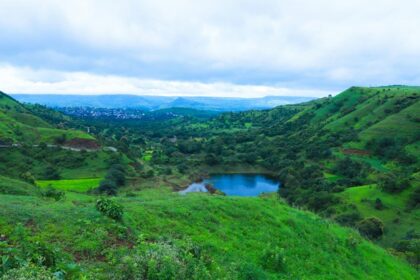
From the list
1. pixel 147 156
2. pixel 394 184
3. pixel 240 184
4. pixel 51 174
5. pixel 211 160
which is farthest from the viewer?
pixel 147 156

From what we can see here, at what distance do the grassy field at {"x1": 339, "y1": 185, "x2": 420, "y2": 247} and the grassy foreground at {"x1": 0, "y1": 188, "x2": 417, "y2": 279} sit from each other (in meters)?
33.2

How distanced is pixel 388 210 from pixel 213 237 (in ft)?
189

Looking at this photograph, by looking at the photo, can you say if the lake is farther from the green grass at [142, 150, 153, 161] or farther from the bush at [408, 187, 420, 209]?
the bush at [408, 187, 420, 209]

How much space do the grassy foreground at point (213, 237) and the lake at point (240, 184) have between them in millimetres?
70822

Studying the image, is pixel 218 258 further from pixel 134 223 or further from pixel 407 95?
pixel 407 95

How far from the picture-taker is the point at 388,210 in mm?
62406

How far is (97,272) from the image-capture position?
1099 centimetres

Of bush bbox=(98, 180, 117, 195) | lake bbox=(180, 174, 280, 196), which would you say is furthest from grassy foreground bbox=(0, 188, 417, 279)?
lake bbox=(180, 174, 280, 196)

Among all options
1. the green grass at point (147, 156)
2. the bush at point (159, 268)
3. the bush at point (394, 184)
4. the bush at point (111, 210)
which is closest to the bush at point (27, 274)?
the bush at point (159, 268)

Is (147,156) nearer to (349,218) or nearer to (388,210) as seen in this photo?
(349,218)

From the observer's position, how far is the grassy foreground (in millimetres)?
12734

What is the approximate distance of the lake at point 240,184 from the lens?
9725 centimetres

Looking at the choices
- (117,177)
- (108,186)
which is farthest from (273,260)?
(117,177)

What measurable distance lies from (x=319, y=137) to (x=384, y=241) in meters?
94.7
